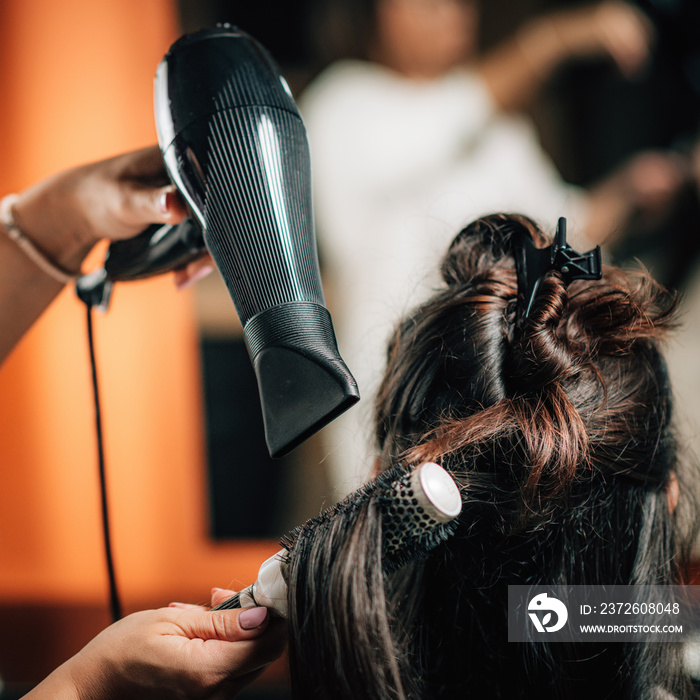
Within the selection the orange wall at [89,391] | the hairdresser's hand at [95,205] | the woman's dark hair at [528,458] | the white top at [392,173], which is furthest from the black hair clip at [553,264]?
the orange wall at [89,391]

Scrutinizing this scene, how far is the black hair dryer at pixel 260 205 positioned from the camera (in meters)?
0.35

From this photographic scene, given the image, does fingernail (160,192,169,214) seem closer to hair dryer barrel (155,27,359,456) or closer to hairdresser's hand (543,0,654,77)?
hair dryer barrel (155,27,359,456)

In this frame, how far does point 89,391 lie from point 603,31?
160cm

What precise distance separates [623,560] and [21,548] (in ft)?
4.78

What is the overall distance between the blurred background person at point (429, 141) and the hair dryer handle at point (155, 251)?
0.91 meters

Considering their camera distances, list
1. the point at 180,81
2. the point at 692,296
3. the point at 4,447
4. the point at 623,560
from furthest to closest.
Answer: the point at 692,296, the point at 4,447, the point at 623,560, the point at 180,81

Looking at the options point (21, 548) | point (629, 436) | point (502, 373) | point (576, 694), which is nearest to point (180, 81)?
point (502, 373)

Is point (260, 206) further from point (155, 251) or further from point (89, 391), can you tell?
point (89, 391)

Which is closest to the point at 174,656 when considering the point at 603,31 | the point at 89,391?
the point at 89,391

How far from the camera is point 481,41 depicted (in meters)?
1.62

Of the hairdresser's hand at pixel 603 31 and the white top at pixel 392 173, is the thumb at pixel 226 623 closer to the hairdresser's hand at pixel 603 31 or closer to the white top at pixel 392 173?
the white top at pixel 392 173

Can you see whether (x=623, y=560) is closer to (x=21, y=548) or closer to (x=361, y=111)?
(x=361, y=111)

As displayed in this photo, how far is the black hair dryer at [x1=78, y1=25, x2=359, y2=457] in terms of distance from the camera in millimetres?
351

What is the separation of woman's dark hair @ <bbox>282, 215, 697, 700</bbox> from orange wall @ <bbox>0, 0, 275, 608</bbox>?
1.10m
